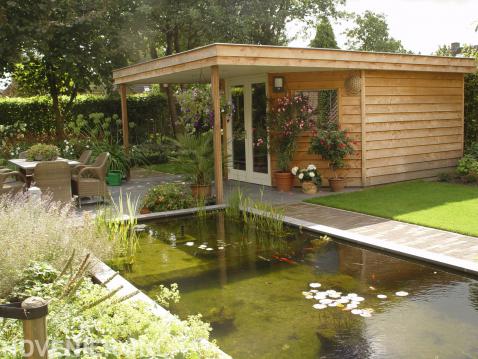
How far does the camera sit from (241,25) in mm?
16891

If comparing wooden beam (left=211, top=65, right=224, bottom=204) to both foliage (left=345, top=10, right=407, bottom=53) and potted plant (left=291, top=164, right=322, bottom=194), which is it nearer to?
potted plant (left=291, top=164, right=322, bottom=194)

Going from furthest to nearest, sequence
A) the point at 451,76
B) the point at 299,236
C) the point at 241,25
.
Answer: the point at 241,25
the point at 451,76
the point at 299,236

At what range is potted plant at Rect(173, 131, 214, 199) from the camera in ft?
30.7

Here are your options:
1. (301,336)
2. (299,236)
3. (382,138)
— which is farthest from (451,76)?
(301,336)

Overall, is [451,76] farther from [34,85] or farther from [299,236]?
[34,85]

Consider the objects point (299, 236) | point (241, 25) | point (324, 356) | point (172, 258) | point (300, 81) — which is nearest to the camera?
point (324, 356)

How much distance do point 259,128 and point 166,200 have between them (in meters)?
3.05

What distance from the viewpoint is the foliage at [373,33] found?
3388 centimetres

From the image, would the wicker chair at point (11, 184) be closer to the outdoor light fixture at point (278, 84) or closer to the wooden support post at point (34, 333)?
the outdoor light fixture at point (278, 84)

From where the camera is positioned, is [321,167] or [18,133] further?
[18,133]

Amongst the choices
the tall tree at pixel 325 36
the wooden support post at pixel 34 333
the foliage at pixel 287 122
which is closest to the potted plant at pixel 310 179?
the foliage at pixel 287 122

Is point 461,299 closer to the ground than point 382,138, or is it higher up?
closer to the ground

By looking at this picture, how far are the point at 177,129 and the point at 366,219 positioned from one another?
1265cm

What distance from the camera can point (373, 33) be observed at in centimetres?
3453
